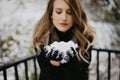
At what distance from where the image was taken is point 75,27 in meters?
1.37

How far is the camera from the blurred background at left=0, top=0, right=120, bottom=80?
340 centimetres

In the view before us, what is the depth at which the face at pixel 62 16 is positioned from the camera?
1.31 metres

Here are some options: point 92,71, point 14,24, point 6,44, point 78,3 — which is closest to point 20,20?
point 14,24

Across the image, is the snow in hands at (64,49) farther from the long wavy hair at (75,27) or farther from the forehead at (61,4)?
the forehead at (61,4)

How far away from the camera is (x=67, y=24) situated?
1.33 metres

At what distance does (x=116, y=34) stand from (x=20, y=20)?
1384mm

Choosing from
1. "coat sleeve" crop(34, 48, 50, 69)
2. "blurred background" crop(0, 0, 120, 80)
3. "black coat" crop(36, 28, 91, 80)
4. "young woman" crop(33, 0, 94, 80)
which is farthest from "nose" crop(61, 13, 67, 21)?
"blurred background" crop(0, 0, 120, 80)

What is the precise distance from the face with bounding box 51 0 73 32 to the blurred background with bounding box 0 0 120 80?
1942 millimetres

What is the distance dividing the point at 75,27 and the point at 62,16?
0.37ft

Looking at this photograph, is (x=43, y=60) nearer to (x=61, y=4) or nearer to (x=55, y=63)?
(x=55, y=63)

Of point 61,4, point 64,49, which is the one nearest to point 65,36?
point 64,49

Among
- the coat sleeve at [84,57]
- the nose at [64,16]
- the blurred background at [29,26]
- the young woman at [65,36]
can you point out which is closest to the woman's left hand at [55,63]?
the young woman at [65,36]

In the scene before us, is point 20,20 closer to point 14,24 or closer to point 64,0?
point 14,24

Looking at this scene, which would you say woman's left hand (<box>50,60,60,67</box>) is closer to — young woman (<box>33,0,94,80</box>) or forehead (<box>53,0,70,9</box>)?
young woman (<box>33,0,94,80</box>)
